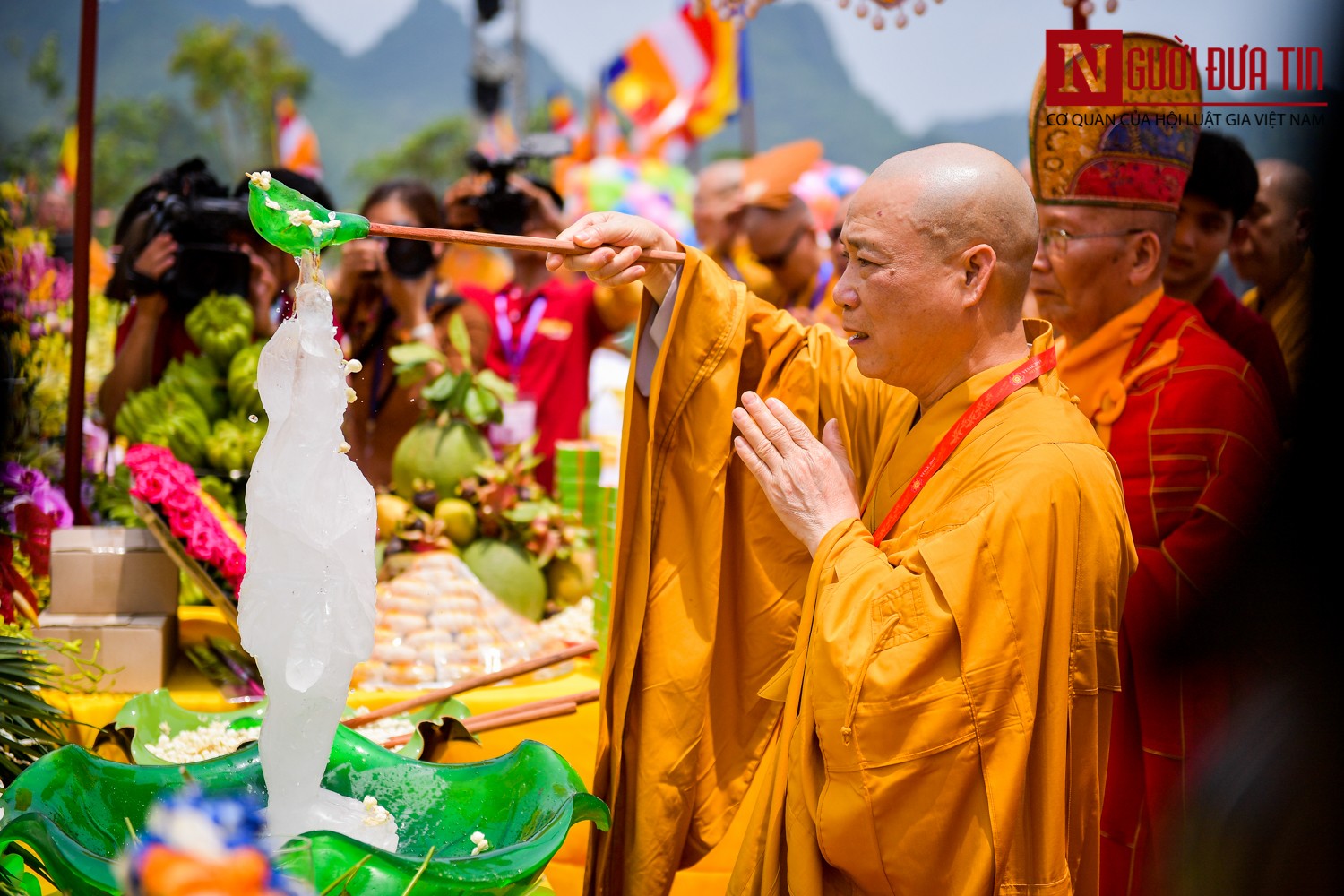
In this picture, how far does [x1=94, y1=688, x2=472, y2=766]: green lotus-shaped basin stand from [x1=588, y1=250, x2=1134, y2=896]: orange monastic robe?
0.34 metres

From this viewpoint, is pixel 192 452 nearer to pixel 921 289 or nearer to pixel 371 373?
pixel 371 373

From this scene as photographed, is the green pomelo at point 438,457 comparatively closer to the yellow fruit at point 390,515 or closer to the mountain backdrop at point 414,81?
the yellow fruit at point 390,515

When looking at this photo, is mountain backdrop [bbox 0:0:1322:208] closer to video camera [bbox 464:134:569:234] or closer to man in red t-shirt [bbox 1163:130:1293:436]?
video camera [bbox 464:134:569:234]

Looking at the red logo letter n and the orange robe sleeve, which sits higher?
the red logo letter n

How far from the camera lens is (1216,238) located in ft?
8.95

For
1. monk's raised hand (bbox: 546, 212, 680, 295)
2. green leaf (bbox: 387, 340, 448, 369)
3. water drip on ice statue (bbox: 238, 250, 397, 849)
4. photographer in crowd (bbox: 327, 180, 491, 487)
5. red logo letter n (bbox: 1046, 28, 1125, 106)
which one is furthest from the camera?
photographer in crowd (bbox: 327, 180, 491, 487)

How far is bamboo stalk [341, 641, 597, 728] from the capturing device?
7.14 feet

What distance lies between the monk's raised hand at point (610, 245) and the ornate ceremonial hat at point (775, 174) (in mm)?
3005

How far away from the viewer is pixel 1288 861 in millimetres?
1840

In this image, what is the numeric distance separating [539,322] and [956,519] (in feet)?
10.9

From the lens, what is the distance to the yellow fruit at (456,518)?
2861mm

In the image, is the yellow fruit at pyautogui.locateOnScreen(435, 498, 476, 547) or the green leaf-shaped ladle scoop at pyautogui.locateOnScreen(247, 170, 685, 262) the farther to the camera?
the yellow fruit at pyautogui.locateOnScreen(435, 498, 476, 547)

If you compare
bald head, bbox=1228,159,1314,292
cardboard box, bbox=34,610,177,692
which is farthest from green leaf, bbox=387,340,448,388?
bald head, bbox=1228,159,1314,292

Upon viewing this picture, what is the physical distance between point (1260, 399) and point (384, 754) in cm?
177
